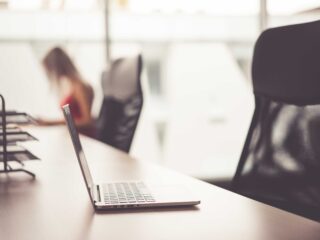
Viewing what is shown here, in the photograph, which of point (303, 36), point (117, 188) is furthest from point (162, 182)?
point (303, 36)

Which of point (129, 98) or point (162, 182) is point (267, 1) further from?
point (162, 182)

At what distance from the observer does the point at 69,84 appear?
4473 millimetres

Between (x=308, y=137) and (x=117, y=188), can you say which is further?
(x=308, y=137)

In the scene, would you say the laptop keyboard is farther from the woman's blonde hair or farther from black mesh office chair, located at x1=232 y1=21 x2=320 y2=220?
the woman's blonde hair

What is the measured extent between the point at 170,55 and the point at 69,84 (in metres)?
0.93

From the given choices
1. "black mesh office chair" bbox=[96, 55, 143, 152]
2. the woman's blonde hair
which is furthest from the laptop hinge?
the woman's blonde hair

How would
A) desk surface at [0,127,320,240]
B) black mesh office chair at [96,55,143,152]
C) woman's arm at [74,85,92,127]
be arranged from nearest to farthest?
desk surface at [0,127,320,240], black mesh office chair at [96,55,143,152], woman's arm at [74,85,92,127]

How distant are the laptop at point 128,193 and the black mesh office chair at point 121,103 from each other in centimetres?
114

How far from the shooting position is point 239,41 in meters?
4.89

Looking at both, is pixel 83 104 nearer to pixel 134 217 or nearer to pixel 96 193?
pixel 96 193

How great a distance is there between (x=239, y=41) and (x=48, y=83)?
1.62 meters

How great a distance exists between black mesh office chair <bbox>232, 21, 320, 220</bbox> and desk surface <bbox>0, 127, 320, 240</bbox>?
1.00ft

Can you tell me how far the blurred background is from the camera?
4578mm

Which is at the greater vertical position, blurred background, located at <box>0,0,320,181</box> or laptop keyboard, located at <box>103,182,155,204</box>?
laptop keyboard, located at <box>103,182,155,204</box>
